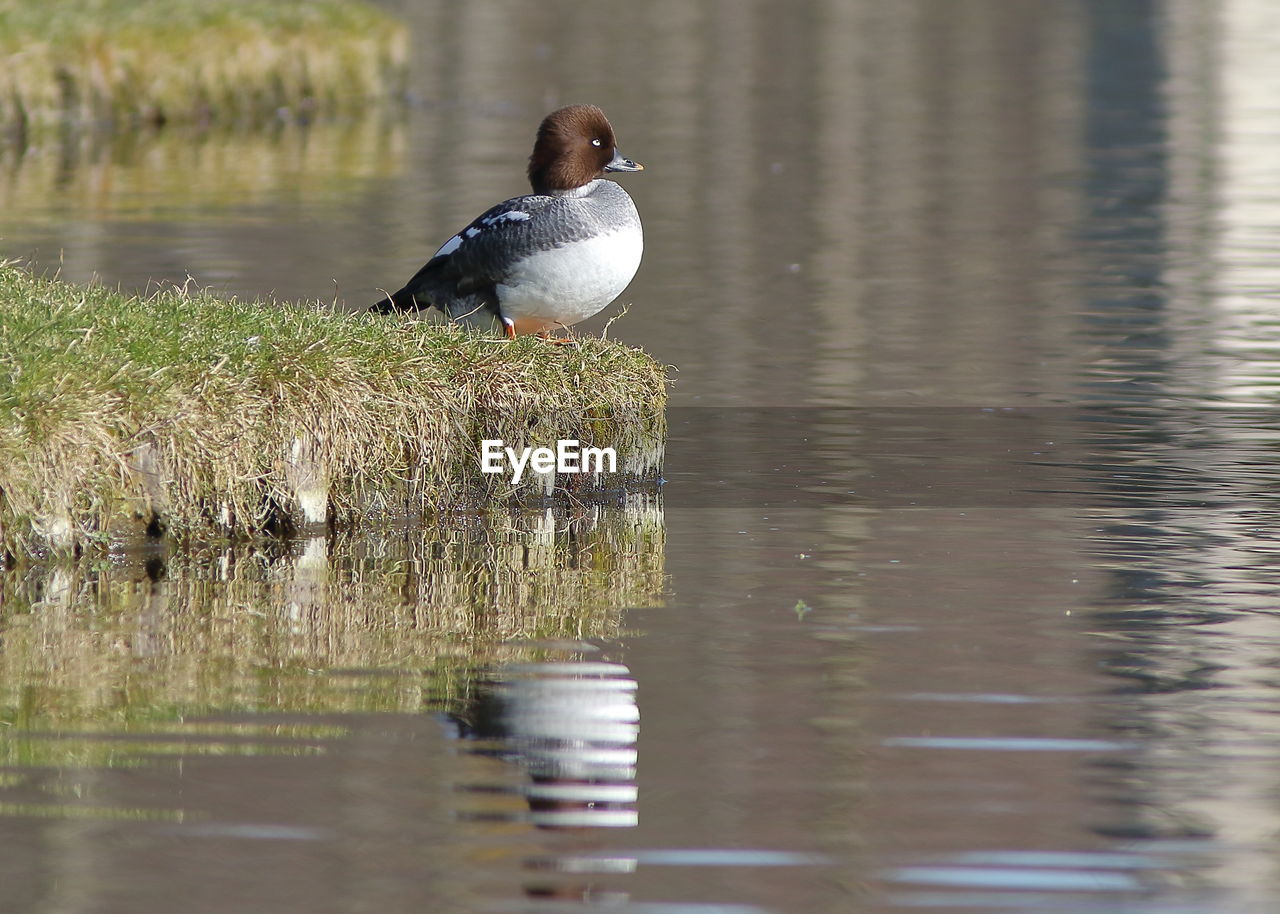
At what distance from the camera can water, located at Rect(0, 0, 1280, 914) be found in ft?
18.7

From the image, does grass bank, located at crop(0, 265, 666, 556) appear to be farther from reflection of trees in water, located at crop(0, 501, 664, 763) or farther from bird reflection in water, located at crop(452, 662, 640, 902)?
bird reflection in water, located at crop(452, 662, 640, 902)

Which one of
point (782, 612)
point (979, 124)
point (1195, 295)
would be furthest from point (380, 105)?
point (782, 612)

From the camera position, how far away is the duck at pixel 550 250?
34.1 ft

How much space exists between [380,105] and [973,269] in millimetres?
17304

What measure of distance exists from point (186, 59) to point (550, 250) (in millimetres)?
21584

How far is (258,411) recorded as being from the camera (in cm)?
920

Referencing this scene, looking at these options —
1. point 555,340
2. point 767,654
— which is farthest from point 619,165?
point 767,654

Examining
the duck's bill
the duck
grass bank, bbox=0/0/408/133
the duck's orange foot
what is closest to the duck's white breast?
the duck

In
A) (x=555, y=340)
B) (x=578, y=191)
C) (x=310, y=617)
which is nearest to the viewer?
(x=310, y=617)

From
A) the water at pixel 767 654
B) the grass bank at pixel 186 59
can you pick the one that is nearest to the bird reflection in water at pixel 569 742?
the water at pixel 767 654

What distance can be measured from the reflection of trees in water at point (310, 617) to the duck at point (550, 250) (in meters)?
1.20

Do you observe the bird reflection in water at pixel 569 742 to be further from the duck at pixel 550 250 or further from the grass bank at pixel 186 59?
the grass bank at pixel 186 59

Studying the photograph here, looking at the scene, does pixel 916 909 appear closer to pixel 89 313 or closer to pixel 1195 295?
pixel 89 313

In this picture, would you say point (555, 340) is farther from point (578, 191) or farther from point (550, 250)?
point (578, 191)
